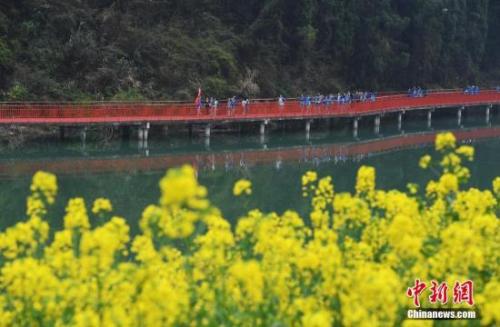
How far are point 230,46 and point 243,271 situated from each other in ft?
102

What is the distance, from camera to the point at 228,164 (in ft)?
82.5

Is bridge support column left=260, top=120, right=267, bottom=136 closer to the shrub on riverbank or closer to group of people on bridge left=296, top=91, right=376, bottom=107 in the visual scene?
group of people on bridge left=296, top=91, right=376, bottom=107

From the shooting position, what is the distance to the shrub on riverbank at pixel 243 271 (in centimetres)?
448

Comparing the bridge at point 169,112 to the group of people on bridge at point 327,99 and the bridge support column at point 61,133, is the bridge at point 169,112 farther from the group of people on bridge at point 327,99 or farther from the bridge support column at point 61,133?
the bridge support column at point 61,133

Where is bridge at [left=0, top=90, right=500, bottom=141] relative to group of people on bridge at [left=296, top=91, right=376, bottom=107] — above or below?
below

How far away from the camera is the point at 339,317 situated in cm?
502

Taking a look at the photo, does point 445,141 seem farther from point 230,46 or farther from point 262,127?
point 230,46

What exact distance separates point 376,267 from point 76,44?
2683 cm

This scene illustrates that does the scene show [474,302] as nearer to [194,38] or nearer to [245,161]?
[245,161]

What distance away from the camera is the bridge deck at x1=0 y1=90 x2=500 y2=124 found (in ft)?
82.9

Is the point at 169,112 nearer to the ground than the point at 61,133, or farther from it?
farther from it

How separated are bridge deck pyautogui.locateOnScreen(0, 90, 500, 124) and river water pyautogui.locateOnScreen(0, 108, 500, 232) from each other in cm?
118

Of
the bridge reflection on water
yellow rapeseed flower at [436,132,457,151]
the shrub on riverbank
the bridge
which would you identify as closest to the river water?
the bridge reflection on water

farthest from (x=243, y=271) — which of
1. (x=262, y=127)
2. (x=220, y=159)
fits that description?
(x=262, y=127)
